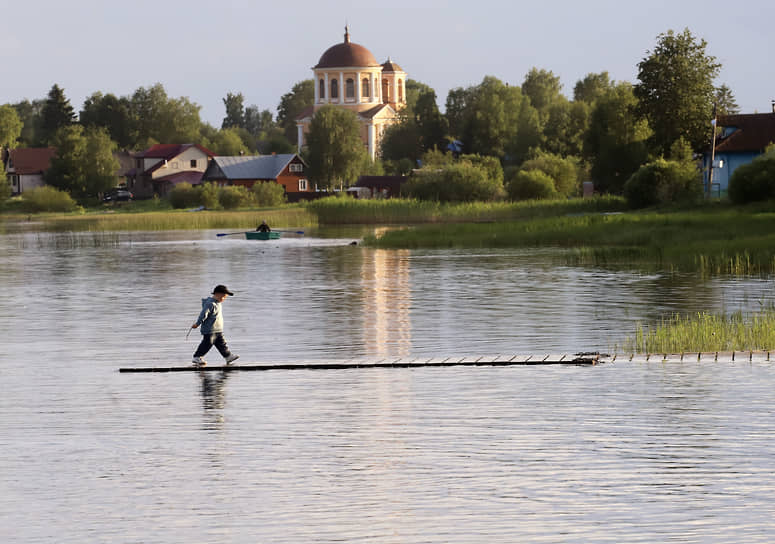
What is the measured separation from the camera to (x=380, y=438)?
59.1 feet

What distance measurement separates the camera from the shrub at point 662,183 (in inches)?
3730

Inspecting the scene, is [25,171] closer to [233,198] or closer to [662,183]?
[233,198]

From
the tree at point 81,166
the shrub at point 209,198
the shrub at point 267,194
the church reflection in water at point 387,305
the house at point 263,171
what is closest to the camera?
the church reflection in water at point 387,305

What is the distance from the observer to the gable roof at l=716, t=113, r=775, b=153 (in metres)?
108

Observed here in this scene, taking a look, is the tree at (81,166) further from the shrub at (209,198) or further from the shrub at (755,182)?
the shrub at (755,182)

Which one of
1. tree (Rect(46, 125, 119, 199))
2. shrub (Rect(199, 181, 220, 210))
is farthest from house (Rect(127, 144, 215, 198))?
shrub (Rect(199, 181, 220, 210))

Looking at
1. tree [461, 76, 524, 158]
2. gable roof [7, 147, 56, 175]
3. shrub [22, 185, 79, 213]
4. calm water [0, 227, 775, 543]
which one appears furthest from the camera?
gable roof [7, 147, 56, 175]

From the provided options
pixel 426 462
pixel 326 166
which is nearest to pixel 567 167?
pixel 326 166

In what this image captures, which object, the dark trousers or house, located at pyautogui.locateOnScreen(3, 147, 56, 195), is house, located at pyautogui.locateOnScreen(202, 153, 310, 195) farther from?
the dark trousers

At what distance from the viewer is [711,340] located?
89.0 ft

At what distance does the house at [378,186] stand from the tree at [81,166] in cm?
3350

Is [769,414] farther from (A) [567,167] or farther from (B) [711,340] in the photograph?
(A) [567,167]

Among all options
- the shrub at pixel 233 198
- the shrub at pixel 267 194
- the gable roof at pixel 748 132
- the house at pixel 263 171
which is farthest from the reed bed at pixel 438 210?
the house at pixel 263 171

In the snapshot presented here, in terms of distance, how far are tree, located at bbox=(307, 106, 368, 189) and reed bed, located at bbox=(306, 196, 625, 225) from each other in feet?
172
